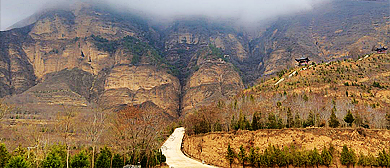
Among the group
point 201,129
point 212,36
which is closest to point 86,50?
point 212,36

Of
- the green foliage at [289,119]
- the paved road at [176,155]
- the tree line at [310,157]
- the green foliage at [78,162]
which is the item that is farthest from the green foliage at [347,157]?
the green foliage at [78,162]

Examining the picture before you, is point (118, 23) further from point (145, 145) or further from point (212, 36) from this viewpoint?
point (145, 145)

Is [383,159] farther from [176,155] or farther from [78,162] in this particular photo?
[78,162]

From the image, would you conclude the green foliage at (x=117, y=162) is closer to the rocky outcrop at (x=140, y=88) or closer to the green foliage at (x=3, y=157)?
the green foliage at (x=3, y=157)

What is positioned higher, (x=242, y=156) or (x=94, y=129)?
(x=94, y=129)

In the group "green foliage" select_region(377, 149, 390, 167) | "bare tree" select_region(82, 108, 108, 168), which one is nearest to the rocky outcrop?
"bare tree" select_region(82, 108, 108, 168)

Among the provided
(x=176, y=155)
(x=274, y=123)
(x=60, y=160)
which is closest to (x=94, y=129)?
(x=60, y=160)
